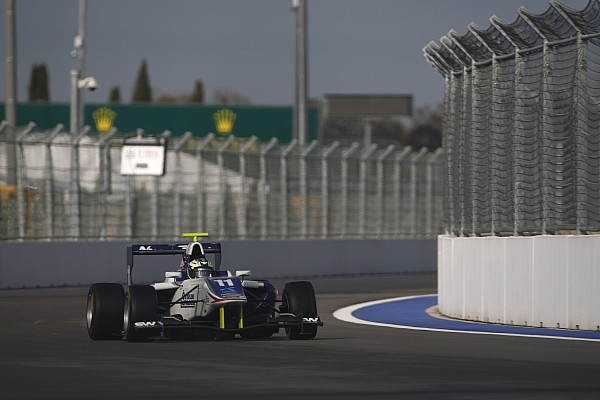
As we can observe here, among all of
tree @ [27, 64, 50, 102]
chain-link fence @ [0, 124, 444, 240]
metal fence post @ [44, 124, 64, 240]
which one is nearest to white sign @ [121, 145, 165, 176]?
chain-link fence @ [0, 124, 444, 240]

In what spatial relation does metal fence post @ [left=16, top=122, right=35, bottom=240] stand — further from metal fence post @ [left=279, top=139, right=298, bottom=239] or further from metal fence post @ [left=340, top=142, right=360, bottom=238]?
metal fence post @ [left=340, top=142, right=360, bottom=238]

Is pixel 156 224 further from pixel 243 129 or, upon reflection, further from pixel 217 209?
pixel 243 129

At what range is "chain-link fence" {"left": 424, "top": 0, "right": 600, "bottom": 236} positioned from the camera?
1761cm

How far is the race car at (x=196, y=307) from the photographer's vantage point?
16469mm

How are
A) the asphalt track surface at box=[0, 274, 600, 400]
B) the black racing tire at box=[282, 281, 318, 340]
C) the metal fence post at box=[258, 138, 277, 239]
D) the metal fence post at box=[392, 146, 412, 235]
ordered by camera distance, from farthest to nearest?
the metal fence post at box=[392, 146, 412, 235] < the metal fence post at box=[258, 138, 277, 239] < the black racing tire at box=[282, 281, 318, 340] < the asphalt track surface at box=[0, 274, 600, 400]

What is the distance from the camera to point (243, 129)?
87.2 meters

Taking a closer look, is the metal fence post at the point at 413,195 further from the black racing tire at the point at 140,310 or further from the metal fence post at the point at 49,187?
the black racing tire at the point at 140,310

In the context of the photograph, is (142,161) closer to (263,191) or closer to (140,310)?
(263,191)

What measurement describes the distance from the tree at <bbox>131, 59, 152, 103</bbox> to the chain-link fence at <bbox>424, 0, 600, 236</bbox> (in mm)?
136906

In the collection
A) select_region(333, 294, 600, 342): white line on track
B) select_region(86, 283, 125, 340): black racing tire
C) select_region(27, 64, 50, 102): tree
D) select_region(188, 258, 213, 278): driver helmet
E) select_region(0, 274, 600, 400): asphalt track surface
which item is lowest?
select_region(333, 294, 600, 342): white line on track

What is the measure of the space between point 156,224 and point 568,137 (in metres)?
17.2

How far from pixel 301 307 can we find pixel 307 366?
11.8 feet

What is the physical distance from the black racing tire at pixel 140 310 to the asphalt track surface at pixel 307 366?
15cm

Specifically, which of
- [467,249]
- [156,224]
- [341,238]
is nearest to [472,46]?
[467,249]
